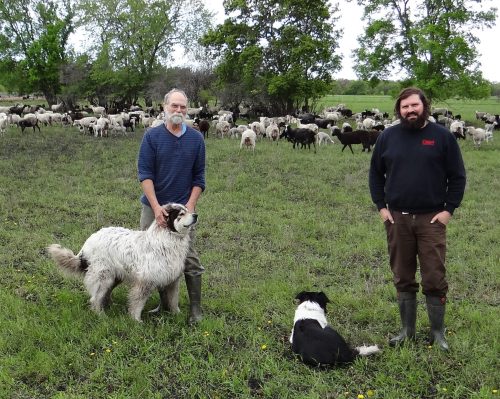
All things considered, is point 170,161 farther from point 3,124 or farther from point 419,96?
point 3,124

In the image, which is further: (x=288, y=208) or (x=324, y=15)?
(x=324, y=15)

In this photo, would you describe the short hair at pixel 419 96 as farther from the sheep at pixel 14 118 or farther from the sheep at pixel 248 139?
the sheep at pixel 14 118

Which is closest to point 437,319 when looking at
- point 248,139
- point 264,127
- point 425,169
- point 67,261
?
point 425,169

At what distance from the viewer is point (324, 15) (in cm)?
3378

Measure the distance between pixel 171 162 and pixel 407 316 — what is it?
269 cm

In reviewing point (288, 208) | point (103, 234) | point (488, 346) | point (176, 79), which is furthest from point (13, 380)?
point (176, 79)

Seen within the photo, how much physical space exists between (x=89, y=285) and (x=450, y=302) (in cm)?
403

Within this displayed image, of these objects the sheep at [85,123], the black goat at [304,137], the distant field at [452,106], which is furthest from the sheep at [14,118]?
the distant field at [452,106]

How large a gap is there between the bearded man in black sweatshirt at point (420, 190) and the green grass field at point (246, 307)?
0.71m

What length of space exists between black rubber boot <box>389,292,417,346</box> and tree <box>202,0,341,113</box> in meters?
29.1

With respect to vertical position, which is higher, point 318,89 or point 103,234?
point 318,89

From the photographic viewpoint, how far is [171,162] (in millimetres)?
4648

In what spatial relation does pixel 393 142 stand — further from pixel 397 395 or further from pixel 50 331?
pixel 50 331

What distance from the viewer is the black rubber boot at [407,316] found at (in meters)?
4.45
